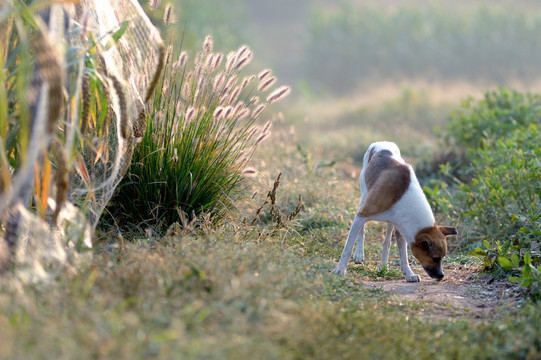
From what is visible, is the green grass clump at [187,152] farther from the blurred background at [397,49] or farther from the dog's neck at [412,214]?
the blurred background at [397,49]

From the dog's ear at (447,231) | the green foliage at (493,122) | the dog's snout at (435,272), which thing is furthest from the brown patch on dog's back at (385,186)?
the green foliage at (493,122)

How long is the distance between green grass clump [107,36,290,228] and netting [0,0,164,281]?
28cm

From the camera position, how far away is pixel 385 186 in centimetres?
495

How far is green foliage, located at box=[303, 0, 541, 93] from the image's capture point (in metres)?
26.5

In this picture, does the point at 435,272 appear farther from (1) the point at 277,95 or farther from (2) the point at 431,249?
(1) the point at 277,95

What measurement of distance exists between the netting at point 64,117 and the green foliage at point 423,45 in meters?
22.8

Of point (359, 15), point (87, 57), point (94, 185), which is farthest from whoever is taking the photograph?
point (359, 15)

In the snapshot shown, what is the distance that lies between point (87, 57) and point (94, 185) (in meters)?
1.16

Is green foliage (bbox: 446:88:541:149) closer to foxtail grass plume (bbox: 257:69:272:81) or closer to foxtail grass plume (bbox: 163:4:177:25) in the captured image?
foxtail grass plume (bbox: 257:69:272:81)

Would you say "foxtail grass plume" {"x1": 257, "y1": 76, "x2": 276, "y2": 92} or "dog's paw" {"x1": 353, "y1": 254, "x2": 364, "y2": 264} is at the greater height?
"foxtail grass plume" {"x1": 257, "y1": 76, "x2": 276, "y2": 92}

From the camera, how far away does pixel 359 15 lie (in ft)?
95.2

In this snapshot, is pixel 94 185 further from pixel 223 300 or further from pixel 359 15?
pixel 359 15

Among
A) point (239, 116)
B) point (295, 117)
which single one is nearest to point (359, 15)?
point (295, 117)

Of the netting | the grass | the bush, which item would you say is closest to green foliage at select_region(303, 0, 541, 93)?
the bush
